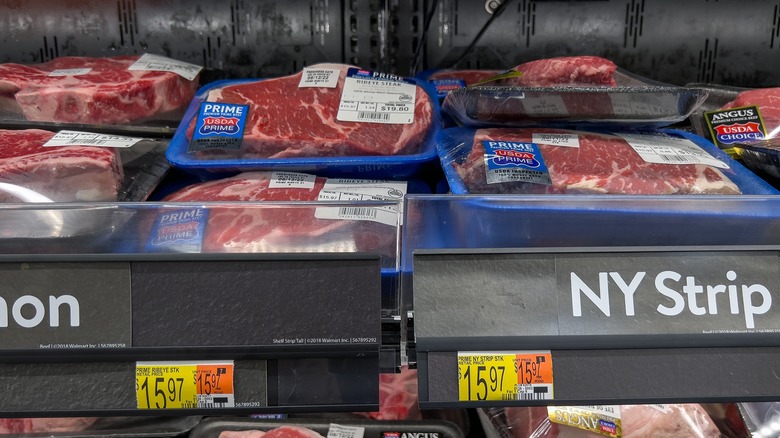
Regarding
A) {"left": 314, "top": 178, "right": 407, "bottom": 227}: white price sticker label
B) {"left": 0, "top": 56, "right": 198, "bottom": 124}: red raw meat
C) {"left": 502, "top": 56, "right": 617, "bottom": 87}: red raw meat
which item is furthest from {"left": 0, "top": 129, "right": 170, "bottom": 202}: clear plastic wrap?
{"left": 502, "top": 56, "right": 617, "bottom": 87}: red raw meat

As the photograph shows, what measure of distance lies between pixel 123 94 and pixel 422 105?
→ 23.0 inches

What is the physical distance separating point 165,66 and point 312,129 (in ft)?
1.32

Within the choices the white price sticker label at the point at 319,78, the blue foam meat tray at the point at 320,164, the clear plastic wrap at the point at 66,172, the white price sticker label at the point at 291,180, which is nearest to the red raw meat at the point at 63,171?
the clear plastic wrap at the point at 66,172

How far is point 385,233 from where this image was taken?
80 cm

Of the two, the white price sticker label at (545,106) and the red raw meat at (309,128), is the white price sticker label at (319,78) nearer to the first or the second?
the red raw meat at (309,128)

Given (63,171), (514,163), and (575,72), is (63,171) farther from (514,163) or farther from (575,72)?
(575,72)

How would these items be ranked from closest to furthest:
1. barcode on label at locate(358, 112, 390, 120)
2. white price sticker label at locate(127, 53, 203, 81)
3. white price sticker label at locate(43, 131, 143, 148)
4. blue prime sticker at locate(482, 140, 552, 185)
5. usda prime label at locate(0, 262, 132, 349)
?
usda prime label at locate(0, 262, 132, 349) → blue prime sticker at locate(482, 140, 552, 185) → white price sticker label at locate(43, 131, 143, 148) → barcode on label at locate(358, 112, 390, 120) → white price sticker label at locate(127, 53, 203, 81)

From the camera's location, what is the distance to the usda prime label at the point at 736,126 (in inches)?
49.9

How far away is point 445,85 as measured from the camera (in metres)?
1.46

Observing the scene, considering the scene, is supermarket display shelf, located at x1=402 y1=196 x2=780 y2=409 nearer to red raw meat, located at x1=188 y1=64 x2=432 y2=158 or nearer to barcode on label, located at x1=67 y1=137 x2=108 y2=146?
red raw meat, located at x1=188 y1=64 x2=432 y2=158

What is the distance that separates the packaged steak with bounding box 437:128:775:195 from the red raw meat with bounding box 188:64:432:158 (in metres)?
0.12

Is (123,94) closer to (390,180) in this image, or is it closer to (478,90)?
(390,180)

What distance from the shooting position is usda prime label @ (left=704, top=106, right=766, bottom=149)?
1268 millimetres

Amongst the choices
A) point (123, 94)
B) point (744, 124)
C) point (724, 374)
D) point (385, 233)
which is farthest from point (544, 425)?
point (123, 94)
